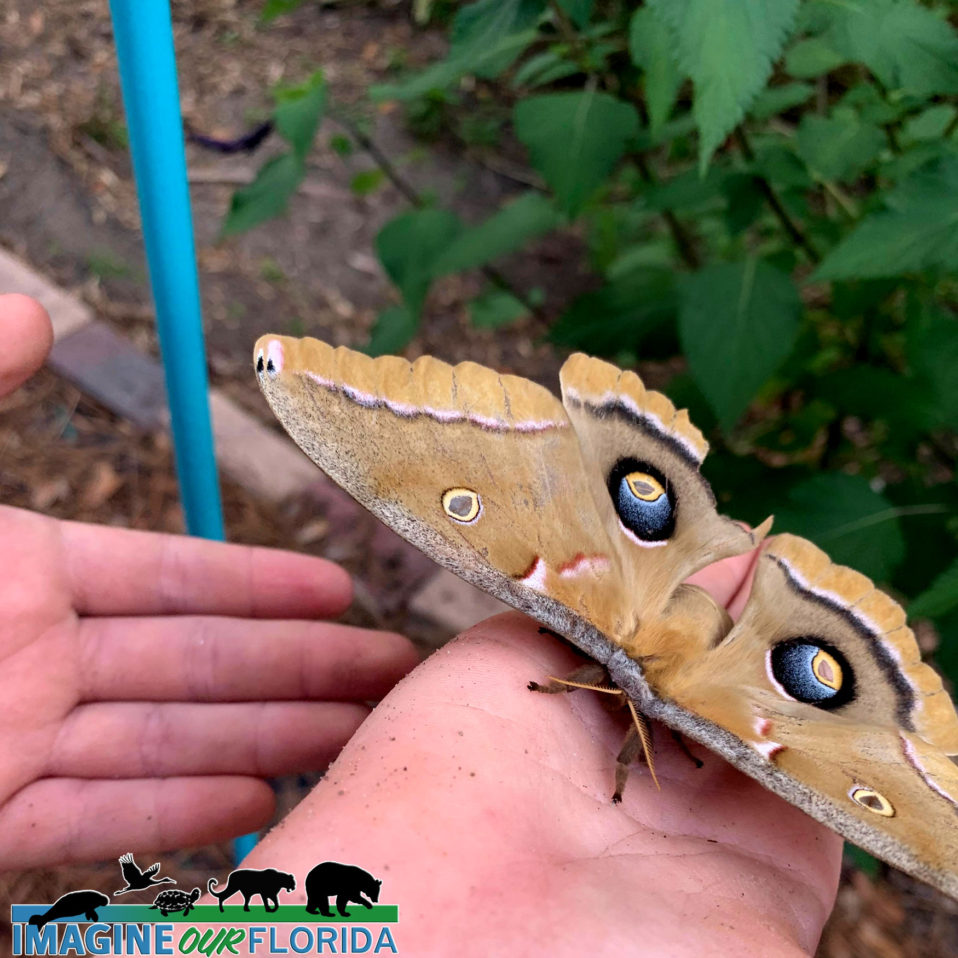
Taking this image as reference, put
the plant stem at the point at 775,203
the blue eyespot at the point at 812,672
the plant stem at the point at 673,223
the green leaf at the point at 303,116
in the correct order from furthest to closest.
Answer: the plant stem at the point at 673,223
the green leaf at the point at 303,116
the plant stem at the point at 775,203
the blue eyespot at the point at 812,672

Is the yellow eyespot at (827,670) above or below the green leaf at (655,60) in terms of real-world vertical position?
below

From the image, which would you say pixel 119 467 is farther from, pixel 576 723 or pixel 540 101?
pixel 576 723

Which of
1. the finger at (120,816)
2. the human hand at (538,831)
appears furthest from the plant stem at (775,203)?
the finger at (120,816)

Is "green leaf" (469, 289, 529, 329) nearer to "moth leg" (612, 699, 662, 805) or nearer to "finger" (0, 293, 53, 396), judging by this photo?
"finger" (0, 293, 53, 396)

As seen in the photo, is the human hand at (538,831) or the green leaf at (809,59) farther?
the green leaf at (809,59)

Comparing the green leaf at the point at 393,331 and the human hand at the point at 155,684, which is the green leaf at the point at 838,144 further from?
the human hand at the point at 155,684

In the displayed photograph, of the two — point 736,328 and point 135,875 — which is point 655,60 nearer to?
point 736,328
